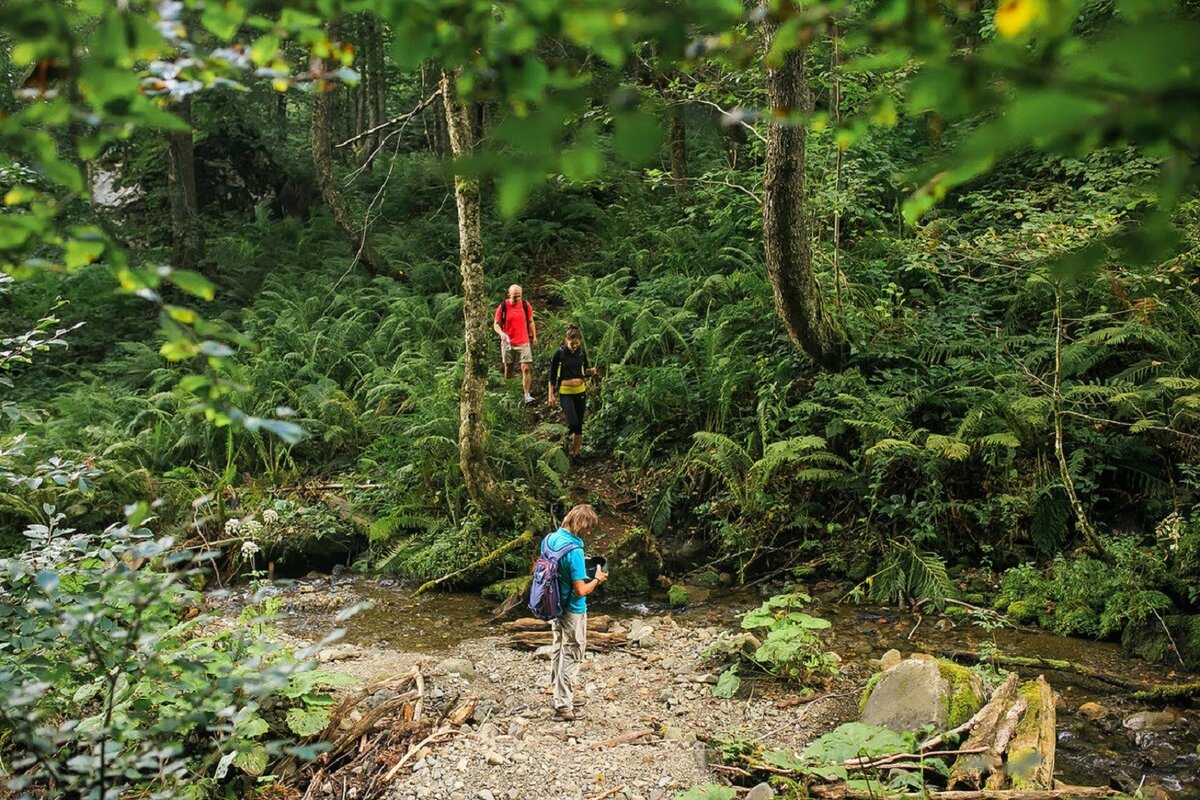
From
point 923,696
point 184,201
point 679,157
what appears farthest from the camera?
point 184,201

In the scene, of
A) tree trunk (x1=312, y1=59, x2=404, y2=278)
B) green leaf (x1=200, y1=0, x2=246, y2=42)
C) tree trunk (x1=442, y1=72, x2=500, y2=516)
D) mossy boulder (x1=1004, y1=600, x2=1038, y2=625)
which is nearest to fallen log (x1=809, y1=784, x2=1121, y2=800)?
mossy boulder (x1=1004, y1=600, x2=1038, y2=625)

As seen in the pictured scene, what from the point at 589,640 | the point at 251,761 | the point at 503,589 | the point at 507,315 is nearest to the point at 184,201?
the point at 507,315

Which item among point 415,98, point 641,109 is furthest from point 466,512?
point 415,98

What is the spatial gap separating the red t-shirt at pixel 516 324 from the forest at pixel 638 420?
91 millimetres

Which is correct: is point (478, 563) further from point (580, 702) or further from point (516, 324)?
point (516, 324)

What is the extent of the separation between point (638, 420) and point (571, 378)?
1.18 m

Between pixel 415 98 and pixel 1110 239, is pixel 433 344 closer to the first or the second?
pixel 1110 239

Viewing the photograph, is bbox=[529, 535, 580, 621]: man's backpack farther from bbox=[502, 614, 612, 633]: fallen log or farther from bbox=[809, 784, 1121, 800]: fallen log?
bbox=[809, 784, 1121, 800]: fallen log

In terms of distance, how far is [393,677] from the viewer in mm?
6750

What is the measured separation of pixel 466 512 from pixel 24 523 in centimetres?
551

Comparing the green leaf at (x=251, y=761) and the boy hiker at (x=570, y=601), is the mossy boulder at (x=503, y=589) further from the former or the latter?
the green leaf at (x=251, y=761)

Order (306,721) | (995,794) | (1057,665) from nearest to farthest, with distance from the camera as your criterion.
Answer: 1. (995,794)
2. (306,721)
3. (1057,665)

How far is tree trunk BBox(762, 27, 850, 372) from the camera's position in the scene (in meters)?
8.15

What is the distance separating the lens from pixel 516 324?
38.6 feet
